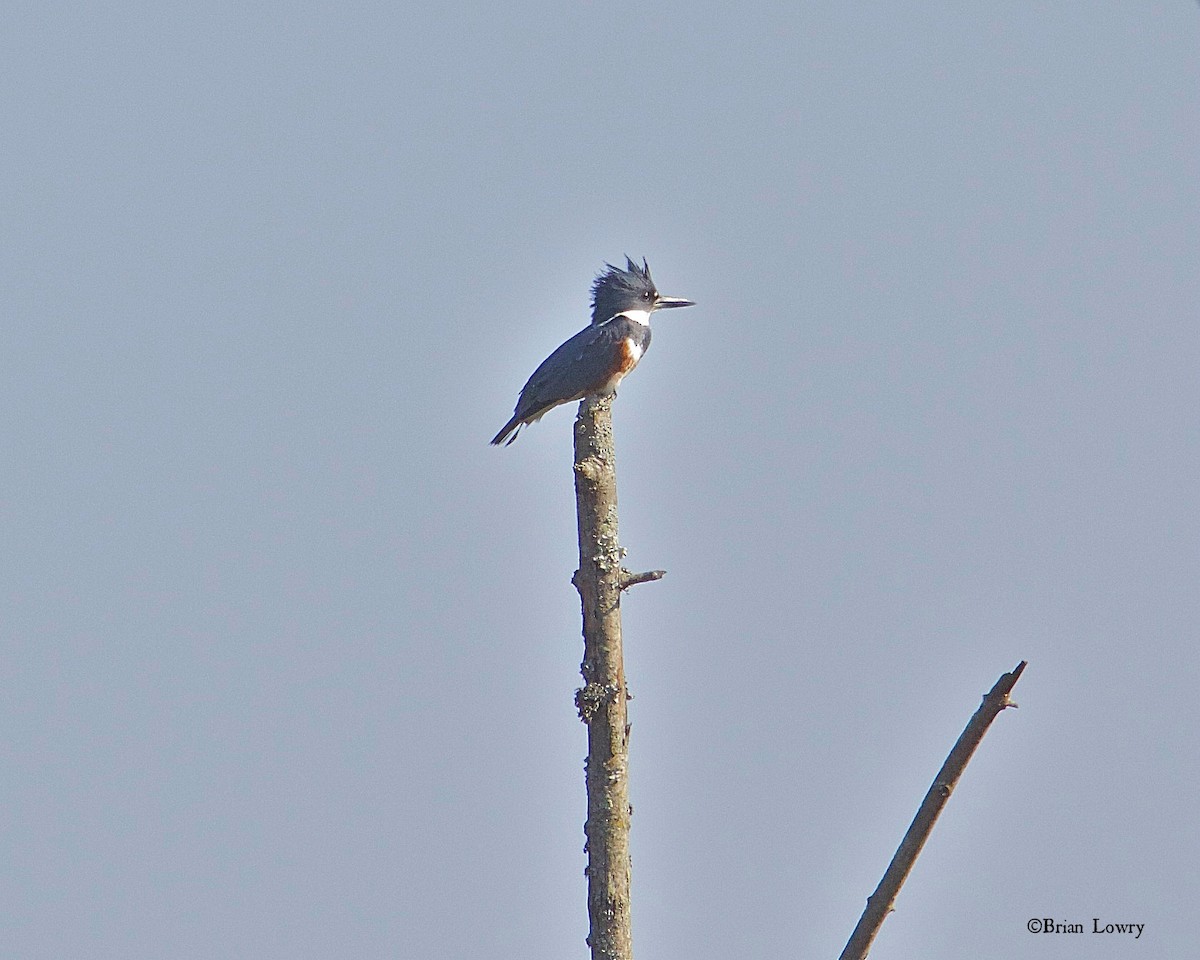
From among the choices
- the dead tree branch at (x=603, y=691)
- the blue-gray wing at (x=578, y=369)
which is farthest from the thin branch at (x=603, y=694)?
the blue-gray wing at (x=578, y=369)

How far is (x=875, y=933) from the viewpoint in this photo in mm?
4684

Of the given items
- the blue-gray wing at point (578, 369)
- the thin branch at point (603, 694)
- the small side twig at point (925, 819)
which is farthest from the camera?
the blue-gray wing at point (578, 369)

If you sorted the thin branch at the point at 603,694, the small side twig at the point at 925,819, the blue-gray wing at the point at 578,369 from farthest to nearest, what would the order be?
the blue-gray wing at the point at 578,369 → the thin branch at the point at 603,694 → the small side twig at the point at 925,819

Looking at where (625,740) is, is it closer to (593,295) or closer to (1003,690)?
(1003,690)

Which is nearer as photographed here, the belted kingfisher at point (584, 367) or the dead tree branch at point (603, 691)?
the dead tree branch at point (603, 691)

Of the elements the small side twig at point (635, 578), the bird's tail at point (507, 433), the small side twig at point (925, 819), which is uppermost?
the bird's tail at point (507, 433)

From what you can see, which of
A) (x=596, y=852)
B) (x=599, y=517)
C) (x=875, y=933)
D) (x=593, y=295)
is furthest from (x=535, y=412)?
(x=875, y=933)

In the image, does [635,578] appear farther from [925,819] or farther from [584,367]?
[584,367]

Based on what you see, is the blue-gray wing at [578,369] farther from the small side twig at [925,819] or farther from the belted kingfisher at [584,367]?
the small side twig at [925,819]

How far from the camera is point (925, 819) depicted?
14.9ft

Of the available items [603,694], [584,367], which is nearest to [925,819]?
[603,694]

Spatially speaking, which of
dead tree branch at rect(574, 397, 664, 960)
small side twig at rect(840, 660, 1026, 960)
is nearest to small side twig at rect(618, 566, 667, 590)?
dead tree branch at rect(574, 397, 664, 960)

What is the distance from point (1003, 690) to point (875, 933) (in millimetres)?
1020

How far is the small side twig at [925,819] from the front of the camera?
4141 mm
